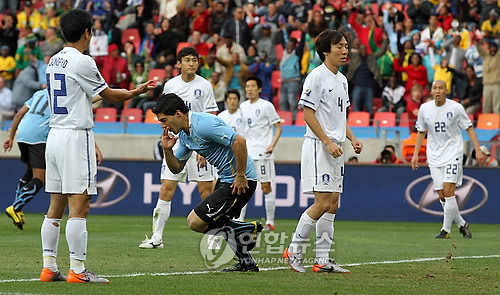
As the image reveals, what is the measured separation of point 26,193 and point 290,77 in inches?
401

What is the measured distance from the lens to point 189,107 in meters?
12.7

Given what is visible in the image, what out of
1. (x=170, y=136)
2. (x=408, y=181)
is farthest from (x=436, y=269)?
(x=408, y=181)

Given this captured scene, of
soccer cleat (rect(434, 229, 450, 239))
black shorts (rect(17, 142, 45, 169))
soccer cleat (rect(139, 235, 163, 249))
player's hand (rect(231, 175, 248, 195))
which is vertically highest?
player's hand (rect(231, 175, 248, 195))

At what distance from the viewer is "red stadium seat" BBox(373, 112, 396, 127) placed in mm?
22378

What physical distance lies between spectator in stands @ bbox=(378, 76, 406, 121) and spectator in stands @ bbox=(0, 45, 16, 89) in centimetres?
991

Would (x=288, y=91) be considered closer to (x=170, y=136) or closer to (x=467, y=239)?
(x=467, y=239)

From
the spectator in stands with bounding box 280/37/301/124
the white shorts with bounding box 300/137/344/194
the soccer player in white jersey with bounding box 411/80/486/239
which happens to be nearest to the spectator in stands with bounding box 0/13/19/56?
the spectator in stands with bounding box 280/37/301/124

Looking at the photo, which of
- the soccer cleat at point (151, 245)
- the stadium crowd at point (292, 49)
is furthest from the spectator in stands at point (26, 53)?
the soccer cleat at point (151, 245)

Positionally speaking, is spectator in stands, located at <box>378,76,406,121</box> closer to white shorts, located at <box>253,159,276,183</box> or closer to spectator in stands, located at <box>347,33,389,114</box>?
spectator in stands, located at <box>347,33,389,114</box>

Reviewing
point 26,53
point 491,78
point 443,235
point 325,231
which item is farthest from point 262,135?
point 26,53

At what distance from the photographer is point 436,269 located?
10.1 metres

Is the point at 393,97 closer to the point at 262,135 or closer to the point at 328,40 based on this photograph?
the point at 262,135

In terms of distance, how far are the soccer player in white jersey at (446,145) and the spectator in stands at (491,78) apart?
786 centimetres

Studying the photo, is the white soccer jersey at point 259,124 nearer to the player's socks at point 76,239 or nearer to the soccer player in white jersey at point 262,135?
the soccer player in white jersey at point 262,135
